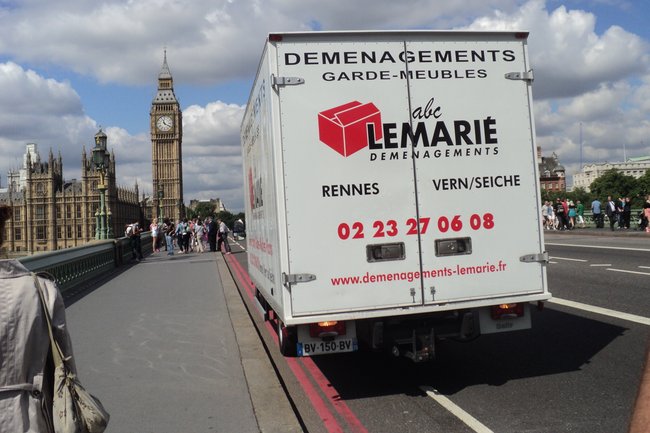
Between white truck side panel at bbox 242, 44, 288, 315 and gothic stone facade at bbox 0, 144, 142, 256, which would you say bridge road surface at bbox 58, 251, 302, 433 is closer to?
white truck side panel at bbox 242, 44, 288, 315

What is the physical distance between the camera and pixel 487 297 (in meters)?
6.08

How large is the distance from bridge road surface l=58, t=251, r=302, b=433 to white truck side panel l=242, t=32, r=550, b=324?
1074 mm

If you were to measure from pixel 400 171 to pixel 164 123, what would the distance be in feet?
562

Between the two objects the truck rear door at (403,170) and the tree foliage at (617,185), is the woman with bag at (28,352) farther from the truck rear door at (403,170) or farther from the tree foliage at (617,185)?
the tree foliage at (617,185)

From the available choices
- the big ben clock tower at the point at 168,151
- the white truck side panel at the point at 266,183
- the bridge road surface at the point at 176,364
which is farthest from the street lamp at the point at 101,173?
the big ben clock tower at the point at 168,151

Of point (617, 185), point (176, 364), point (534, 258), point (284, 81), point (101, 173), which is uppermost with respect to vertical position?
point (617, 185)

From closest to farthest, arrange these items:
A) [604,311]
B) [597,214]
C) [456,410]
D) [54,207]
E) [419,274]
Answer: [456,410] → [419,274] → [604,311] → [597,214] → [54,207]

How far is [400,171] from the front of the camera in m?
5.97

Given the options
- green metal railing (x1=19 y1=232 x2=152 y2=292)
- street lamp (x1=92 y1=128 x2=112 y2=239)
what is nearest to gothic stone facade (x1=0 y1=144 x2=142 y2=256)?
street lamp (x1=92 y1=128 x2=112 y2=239)

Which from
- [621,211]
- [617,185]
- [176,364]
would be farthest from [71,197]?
[176,364]

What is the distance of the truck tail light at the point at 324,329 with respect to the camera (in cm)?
589

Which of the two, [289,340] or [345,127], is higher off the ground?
[345,127]

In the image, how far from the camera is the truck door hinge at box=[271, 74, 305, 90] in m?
5.81

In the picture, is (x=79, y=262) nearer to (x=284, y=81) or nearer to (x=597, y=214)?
(x=284, y=81)
